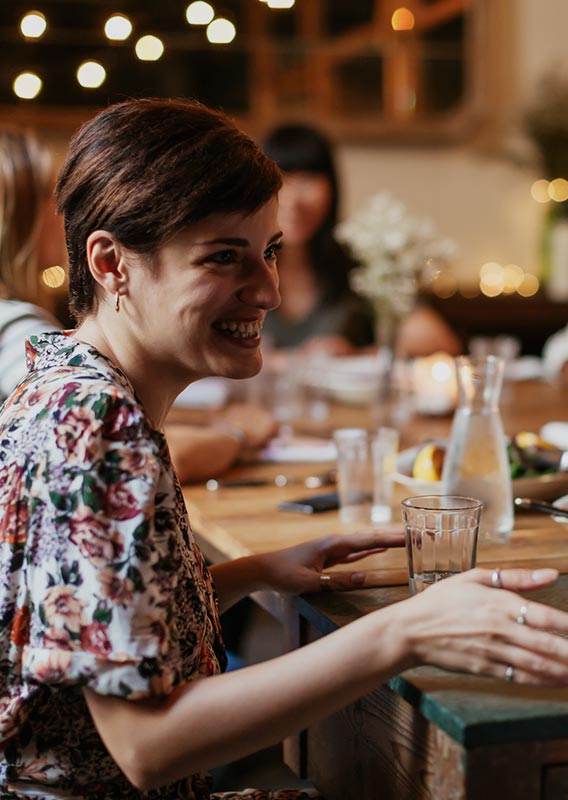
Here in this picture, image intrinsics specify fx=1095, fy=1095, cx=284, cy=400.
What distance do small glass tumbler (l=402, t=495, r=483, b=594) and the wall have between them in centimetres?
366

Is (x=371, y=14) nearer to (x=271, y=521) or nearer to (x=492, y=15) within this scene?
(x=492, y=15)

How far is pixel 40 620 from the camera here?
0.92 meters

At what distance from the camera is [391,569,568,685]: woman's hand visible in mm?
901

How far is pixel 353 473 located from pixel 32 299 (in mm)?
897

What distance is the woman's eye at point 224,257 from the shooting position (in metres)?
1.07

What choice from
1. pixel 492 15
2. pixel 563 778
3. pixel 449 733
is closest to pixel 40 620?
pixel 449 733

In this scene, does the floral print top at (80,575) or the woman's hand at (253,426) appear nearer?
the floral print top at (80,575)

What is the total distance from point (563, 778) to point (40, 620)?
1.48 feet

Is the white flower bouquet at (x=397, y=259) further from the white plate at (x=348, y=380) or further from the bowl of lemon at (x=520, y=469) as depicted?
the bowl of lemon at (x=520, y=469)

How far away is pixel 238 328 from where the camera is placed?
1.12m

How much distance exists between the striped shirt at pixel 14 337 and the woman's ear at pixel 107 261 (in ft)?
2.79

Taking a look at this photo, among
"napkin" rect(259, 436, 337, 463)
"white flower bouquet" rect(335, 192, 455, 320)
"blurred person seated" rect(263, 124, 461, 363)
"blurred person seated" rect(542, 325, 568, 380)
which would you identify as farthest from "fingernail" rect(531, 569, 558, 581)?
"blurred person seated" rect(263, 124, 461, 363)

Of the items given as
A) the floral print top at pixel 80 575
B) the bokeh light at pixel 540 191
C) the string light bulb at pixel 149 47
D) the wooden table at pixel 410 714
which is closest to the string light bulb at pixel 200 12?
the string light bulb at pixel 149 47

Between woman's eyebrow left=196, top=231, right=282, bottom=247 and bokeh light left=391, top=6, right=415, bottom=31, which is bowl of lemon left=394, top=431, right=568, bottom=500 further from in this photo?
bokeh light left=391, top=6, right=415, bottom=31
